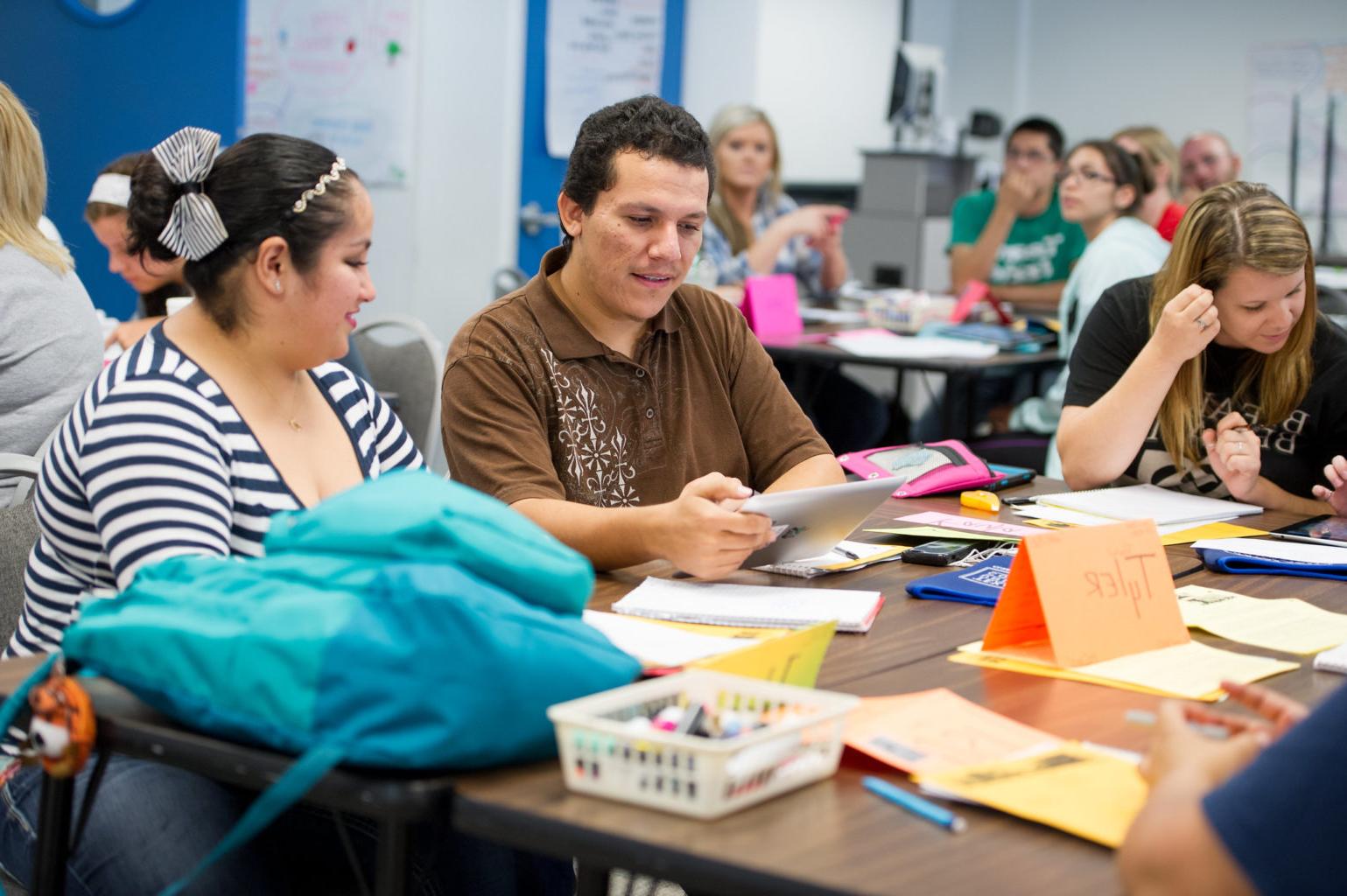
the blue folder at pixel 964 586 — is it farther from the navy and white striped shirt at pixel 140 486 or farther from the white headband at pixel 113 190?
the white headband at pixel 113 190

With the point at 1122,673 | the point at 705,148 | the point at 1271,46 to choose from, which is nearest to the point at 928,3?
the point at 1271,46

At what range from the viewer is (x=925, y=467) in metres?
2.27

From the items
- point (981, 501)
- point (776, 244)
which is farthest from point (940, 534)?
point (776, 244)

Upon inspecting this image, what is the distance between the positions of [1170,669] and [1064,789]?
40 cm

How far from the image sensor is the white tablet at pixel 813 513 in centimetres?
158

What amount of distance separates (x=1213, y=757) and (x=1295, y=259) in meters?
1.47

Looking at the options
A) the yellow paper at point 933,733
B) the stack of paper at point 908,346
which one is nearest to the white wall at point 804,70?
the stack of paper at point 908,346

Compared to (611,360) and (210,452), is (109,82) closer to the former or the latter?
(611,360)

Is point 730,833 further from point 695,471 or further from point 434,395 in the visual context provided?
point 434,395

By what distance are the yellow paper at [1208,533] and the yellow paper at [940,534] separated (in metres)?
0.25

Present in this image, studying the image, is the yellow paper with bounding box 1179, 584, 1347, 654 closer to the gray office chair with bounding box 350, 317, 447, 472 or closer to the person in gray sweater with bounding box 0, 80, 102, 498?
the gray office chair with bounding box 350, 317, 447, 472

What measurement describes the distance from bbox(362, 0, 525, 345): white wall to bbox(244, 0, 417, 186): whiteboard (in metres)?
0.09

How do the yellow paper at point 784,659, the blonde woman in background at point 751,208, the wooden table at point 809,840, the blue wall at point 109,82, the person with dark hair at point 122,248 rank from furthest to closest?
the blonde woman in background at point 751,208 < the blue wall at point 109,82 < the person with dark hair at point 122,248 < the yellow paper at point 784,659 < the wooden table at point 809,840

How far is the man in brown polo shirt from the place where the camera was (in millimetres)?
1891
